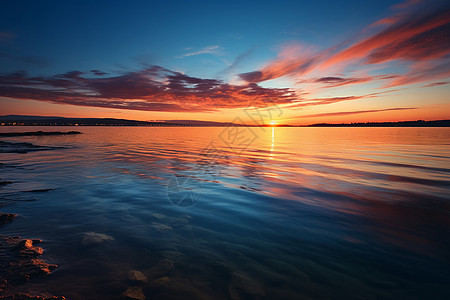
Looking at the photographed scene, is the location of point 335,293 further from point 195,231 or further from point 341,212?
point 341,212

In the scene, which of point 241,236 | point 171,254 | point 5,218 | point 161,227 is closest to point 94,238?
point 161,227

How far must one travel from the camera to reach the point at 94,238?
566 centimetres

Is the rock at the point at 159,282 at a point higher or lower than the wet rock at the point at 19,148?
higher

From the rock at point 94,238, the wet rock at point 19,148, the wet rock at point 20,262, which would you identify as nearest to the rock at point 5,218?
the wet rock at point 20,262

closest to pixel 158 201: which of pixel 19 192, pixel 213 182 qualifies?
pixel 213 182

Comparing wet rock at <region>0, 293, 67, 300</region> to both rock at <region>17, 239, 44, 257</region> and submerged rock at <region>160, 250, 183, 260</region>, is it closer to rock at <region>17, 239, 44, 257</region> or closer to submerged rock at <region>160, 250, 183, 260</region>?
rock at <region>17, 239, 44, 257</region>

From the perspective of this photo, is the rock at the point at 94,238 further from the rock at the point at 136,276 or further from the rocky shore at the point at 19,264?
the rock at the point at 136,276

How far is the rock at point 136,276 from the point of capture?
161 inches

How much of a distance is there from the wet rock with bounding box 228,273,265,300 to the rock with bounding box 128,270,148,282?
168 centimetres

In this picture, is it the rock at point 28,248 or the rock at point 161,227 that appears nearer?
the rock at point 28,248

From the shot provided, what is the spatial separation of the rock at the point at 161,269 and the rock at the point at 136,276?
0.11 metres

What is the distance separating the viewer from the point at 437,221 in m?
7.45

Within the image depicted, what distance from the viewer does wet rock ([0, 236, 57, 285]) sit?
12.7 ft

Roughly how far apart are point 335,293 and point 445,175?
16739 millimetres
